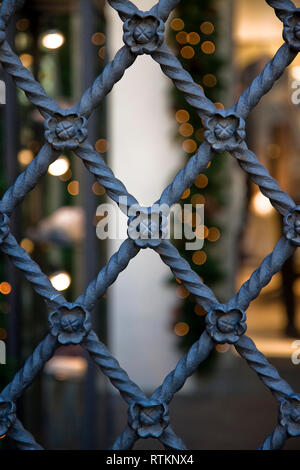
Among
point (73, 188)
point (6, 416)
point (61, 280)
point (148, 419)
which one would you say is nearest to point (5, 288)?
point (6, 416)

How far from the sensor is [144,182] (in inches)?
130

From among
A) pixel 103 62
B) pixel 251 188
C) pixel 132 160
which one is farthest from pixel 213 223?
pixel 251 188

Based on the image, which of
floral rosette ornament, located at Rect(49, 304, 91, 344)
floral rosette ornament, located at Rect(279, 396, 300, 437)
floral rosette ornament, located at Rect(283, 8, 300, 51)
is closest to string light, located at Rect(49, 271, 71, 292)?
floral rosette ornament, located at Rect(49, 304, 91, 344)

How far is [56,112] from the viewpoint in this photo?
0.90 metres

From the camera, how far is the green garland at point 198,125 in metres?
3.23

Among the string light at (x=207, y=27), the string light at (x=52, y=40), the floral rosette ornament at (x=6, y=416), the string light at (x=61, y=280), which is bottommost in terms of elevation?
the string light at (x=61, y=280)

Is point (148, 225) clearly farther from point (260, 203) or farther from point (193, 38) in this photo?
point (260, 203)

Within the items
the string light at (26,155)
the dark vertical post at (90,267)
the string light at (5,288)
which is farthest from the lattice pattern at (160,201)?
the string light at (26,155)

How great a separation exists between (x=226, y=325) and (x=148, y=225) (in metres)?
0.21

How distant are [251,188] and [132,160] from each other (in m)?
1.99

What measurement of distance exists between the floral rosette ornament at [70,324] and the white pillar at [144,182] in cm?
234

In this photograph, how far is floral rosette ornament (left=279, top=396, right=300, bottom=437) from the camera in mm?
928

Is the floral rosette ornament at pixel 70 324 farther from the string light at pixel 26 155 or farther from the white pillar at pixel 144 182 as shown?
the white pillar at pixel 144 182

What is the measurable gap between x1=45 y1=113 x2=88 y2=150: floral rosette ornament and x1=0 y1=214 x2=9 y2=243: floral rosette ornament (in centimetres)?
15
